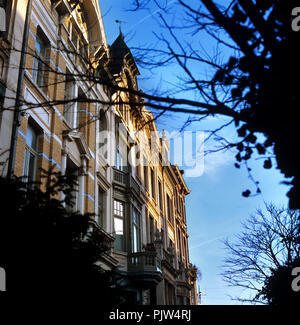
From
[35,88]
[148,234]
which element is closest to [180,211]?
[148,234]

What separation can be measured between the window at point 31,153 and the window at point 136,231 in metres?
9.58

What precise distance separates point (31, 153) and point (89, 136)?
571 cm

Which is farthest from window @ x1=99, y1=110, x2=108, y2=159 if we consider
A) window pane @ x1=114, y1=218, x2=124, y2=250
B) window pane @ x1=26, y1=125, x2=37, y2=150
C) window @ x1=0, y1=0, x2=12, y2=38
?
window @ x1=0, y1=0, x2=12, y2=38

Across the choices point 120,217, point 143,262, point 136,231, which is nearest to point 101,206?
point 120,217

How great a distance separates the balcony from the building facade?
0.16 ft

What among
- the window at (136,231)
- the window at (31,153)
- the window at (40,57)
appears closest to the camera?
the window at (31,153)

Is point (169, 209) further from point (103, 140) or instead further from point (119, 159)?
point (103, 140)

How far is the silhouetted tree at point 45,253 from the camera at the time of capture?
19.4ft

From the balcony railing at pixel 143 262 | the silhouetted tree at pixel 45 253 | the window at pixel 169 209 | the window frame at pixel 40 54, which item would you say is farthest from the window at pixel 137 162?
the silhouetted tree at pixel 45 253

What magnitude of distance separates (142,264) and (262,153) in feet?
53.2

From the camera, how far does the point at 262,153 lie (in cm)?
567

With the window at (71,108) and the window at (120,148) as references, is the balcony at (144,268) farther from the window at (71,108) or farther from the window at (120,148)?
the window at (71,108)

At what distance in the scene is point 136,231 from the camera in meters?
→ 23.7
